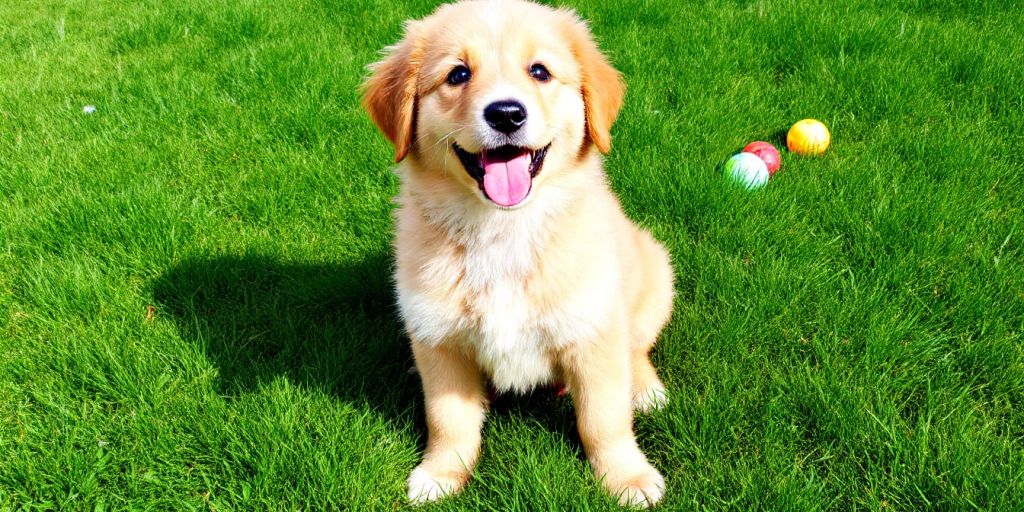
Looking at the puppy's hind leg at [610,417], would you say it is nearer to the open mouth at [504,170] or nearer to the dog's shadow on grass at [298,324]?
the open mouth at [504,170]

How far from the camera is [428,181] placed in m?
1.92

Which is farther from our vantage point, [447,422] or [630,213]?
[630,213]

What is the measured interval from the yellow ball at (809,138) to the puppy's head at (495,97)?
5.61 ft

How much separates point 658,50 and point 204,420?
11.2 feet

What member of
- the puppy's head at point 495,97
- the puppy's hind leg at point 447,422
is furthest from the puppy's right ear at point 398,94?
the puppy's hind leg at point 447,422

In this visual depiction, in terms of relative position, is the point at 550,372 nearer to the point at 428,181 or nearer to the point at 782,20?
the point at 428,181

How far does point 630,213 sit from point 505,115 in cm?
149

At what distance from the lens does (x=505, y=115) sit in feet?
5.59

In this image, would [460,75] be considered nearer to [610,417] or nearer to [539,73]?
[539,73]

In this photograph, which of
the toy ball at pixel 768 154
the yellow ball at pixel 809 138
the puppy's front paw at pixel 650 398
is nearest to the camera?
the puppy's front paw at pixel 650 398

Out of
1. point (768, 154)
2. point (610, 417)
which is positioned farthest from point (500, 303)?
point (768, 154)

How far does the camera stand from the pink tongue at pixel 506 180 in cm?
179

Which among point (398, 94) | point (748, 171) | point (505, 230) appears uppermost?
point (398, 94)

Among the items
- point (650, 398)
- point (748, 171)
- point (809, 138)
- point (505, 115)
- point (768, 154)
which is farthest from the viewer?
point (809, 138)
